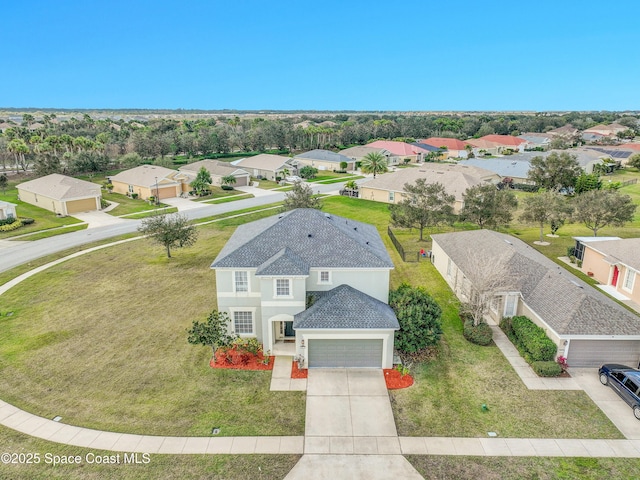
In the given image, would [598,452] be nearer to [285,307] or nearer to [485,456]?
[485,456]

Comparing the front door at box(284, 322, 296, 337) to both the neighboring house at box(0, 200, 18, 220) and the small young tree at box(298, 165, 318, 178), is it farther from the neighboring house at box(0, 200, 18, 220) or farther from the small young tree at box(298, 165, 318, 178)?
the small young tree at box(298, 165, 318, 178)

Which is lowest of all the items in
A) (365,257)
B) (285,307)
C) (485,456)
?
(485,456)

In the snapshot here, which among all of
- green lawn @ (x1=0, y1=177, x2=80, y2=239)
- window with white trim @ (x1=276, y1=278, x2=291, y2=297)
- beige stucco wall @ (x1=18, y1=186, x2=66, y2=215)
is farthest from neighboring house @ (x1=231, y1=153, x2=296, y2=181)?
window with white trim @ (x1=276, y1=278, x2=291, y2=297)

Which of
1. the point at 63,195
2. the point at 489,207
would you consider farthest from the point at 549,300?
the point at 63,195

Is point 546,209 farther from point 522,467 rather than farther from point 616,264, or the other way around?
point 522,467

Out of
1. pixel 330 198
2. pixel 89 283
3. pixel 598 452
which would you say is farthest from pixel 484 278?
pixel 330 198
